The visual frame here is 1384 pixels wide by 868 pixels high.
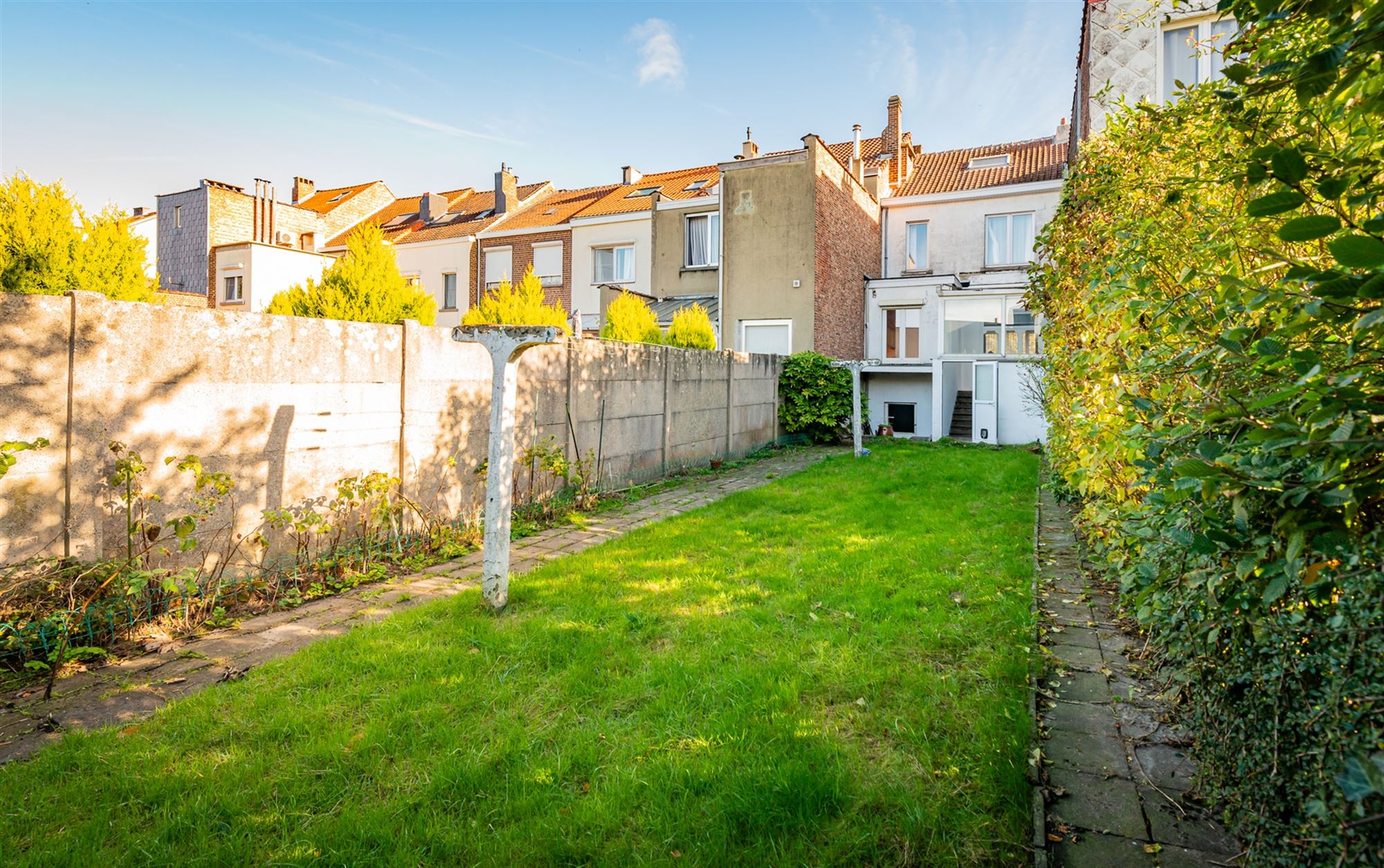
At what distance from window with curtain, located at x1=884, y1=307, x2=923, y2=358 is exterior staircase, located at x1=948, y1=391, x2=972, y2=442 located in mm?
2038

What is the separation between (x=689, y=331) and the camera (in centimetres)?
1409

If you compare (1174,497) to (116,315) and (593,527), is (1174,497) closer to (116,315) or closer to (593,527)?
(116,315)

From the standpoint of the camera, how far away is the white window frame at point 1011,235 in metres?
21.9

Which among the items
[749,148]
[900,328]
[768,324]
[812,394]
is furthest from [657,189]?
[812,394]

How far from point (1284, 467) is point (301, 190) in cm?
4098

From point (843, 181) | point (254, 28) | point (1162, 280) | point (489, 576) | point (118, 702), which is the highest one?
point (843, 181)

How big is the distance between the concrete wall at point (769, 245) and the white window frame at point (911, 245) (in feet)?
21.6

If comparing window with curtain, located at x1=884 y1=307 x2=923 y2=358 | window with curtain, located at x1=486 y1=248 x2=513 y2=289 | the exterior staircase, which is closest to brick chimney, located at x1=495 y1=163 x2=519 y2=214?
window with curtain, located at x1=486 y1=248 x2=513 y2=289

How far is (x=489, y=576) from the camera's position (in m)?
4.73

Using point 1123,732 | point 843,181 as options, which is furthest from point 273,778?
point 843,181

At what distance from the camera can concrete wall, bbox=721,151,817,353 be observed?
18688 millimetres

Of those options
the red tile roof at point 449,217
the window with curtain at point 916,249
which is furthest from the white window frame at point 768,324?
the red tile roof at point 449,217

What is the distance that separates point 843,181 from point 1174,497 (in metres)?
20.4

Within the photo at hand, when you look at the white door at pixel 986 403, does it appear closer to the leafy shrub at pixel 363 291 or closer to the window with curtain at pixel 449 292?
the leafy shrub at pixel 363 291
